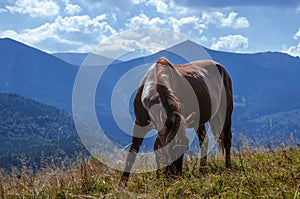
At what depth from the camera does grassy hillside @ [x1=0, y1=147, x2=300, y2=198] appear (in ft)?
15.0

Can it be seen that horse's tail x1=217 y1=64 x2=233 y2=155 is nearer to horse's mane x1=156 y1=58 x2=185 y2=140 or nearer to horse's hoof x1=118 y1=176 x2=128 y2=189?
horse's mane x1=156 y1=58 x2=185 y2=140

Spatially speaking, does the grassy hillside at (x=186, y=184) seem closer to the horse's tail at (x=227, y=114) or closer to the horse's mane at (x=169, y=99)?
the horse's mane at (x=169, y=99)

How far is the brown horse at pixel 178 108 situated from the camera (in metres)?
5.57

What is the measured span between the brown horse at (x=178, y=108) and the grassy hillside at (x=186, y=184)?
0.40 m

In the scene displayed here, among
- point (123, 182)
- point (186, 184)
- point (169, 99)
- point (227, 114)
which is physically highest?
point (169, 99)

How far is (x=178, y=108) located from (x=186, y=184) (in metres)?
1.20

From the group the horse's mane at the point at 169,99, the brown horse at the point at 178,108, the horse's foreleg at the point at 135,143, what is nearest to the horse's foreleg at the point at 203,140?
the brown horse at the point at 178,108

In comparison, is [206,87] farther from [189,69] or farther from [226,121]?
[226,121]

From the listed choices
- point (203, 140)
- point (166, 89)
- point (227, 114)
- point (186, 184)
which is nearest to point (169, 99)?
point (166, 89)

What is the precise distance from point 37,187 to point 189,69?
4.62 m

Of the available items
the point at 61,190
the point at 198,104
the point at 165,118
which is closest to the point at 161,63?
the point at 198,104

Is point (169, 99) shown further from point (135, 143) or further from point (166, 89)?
point (135, 143)

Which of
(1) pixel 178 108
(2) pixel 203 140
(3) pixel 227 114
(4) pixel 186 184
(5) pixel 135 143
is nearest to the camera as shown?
(4) pixel 186 184

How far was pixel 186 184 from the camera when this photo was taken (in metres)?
5.45
